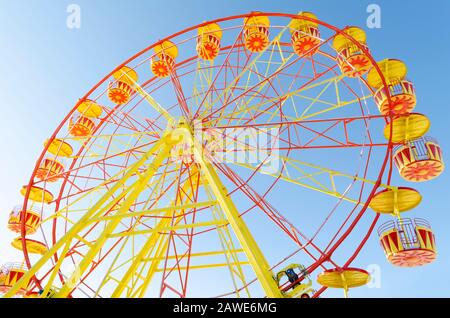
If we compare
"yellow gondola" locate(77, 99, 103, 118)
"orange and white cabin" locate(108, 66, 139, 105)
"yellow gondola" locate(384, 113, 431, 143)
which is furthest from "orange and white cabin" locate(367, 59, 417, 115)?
"yellow gondola" locate(77, 99, 103, 118)

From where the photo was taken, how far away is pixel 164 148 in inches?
353

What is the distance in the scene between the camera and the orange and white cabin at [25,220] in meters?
11.0

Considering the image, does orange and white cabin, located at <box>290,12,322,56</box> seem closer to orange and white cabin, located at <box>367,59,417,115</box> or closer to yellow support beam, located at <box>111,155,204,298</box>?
orange and white cabin, located at <box>367,59,417,115</box>

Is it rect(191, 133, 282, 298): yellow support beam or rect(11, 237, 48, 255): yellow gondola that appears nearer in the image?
rect(191, 133, 282, 298): yellow support beam

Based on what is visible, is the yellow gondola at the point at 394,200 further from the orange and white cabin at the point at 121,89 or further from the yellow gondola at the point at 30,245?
the yellow gondola at the point at 30,245

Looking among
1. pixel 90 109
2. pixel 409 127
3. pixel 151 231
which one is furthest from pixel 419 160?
pixel 90 109

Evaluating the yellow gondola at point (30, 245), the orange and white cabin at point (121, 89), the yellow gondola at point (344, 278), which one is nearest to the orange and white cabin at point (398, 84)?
the yellow gondola at point (344, 278)

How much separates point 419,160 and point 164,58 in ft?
25.2

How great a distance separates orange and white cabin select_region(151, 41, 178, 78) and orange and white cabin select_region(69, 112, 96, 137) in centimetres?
266

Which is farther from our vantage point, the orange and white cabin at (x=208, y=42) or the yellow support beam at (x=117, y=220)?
the orange and white cabin at (x=208, y=42)

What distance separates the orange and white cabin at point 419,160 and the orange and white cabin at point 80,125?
898 centimetres

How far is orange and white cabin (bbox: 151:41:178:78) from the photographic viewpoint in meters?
12.2
